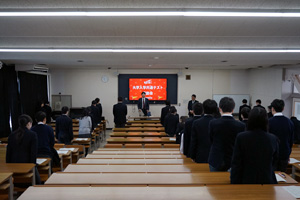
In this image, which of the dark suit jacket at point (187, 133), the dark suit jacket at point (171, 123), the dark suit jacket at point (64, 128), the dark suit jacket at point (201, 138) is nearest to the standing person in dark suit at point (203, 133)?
the dark suit jacket at point (201, 138)

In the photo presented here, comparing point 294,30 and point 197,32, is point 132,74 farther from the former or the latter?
point 294,30

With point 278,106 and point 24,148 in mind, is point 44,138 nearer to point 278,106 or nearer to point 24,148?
point 24,148

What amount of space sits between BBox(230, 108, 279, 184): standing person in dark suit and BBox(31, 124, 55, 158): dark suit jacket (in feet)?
10.8

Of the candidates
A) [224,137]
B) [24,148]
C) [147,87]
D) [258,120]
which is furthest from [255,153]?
[147,87]

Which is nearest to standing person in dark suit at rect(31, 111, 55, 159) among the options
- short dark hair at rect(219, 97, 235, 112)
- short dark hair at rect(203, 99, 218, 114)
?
short dark hair at rect(203, 99, 218, 114)

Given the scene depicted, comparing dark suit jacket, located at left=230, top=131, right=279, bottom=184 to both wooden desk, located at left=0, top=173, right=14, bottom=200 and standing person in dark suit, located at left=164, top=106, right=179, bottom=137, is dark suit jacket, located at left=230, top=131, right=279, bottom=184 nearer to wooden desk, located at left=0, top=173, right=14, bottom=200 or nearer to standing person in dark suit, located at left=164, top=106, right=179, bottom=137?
wooden desk, located at left=0, top=173, right=14, bottom=200

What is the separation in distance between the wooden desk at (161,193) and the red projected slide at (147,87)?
973 cm

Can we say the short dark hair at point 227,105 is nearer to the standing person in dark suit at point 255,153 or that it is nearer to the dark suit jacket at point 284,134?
the standing person in dark suit at point 255,153

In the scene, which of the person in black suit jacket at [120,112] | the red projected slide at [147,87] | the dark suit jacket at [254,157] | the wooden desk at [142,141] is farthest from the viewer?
the red projected slide at [147,87]

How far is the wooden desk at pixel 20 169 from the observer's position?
2938mm

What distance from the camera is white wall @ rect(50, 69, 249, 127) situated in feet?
37.7

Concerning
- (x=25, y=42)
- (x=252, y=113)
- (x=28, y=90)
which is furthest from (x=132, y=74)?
(x=252, y=113)

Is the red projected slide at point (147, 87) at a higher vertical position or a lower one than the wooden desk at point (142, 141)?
higher

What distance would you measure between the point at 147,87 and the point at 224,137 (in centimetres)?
905
